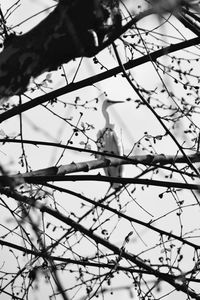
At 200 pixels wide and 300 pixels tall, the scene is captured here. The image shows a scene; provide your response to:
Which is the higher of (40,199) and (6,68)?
(40,199)

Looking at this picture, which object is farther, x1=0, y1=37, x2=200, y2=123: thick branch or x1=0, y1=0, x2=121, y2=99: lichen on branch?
x1=0, y1=37, x2=200, y2=123: thick branch

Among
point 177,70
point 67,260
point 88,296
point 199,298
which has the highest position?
point 177,70

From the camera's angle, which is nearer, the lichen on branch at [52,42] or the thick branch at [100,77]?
the lichen on branch at [52,42]

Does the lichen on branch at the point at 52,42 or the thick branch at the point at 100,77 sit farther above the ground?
the thick branch at the point at 100,77

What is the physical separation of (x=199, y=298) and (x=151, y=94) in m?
1.13

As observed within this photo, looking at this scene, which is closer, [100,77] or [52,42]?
[52,42]

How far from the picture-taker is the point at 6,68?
1.90 metres

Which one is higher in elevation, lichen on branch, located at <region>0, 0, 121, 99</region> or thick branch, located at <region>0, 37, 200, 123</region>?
thick branch, located at <region>0, 37, 200, 123</region>

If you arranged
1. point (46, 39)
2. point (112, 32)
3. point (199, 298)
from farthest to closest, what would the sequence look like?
point (199, 298)
point (112, 32)
point (46, 39)

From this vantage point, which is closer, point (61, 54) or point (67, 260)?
point (61, 54)

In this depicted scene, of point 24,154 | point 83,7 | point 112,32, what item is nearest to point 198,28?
point 112,32

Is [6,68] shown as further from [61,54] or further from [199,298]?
[199,298]

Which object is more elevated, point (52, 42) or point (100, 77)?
point (100, 77)

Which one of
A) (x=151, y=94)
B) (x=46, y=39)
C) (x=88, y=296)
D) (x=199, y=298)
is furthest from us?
(x=151, y=94)
